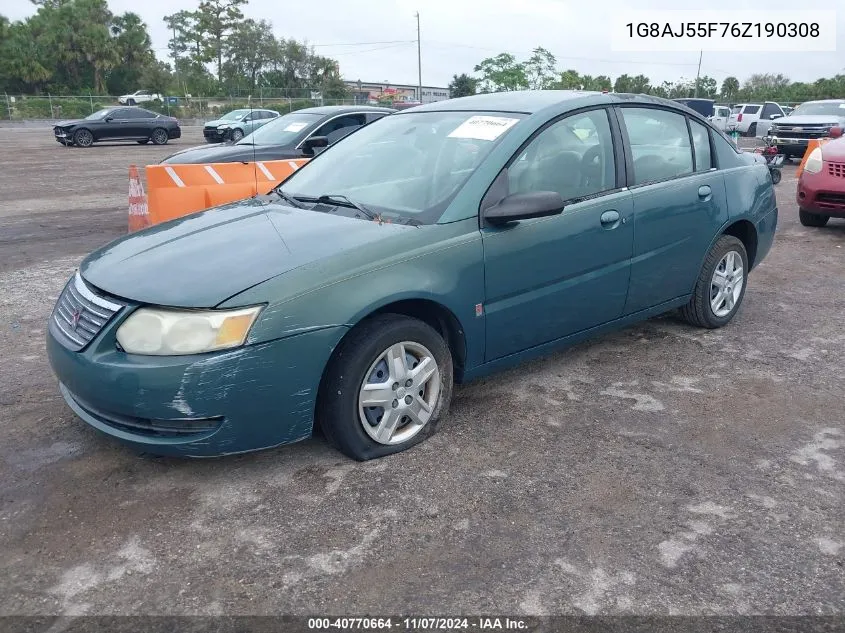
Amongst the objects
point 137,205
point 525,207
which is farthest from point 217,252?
point 137,205

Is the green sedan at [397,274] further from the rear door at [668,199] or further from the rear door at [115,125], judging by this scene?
the rear door at [115,125]

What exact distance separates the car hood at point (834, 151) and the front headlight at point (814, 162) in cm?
5

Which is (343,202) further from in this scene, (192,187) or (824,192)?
(824,192)

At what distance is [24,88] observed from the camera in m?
58.9

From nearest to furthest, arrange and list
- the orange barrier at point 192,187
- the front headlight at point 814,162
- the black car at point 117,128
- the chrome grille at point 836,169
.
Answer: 1. the orange barrier at point 192,187
2. the chrome grille at point 836,169
3. the front headlight at point 814,162
4. the black car at point 117,128

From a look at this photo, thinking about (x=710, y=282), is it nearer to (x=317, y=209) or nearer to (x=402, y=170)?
(x=402, y=170)

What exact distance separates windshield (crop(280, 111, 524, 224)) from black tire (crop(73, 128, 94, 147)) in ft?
77.0

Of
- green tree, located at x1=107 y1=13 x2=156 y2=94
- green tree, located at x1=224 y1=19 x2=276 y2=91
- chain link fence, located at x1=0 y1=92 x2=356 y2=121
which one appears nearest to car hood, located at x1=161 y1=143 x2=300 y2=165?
chain link fence, located at x1=0 y1=92 x2=356 y2=121

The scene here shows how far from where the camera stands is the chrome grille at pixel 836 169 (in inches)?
330

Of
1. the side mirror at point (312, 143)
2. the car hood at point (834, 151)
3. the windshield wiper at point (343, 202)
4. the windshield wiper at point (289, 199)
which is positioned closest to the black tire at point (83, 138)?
the side mirror at point (312, 143)

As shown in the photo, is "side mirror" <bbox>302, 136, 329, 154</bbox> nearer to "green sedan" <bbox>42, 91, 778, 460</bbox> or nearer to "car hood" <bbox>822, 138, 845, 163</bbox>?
"green sedan" <bbox>42, 91, 778, 460</bbox>

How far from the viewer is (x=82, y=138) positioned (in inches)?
992

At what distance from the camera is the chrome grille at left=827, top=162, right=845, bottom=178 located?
27.5 feet

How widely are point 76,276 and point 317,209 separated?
1202mm
